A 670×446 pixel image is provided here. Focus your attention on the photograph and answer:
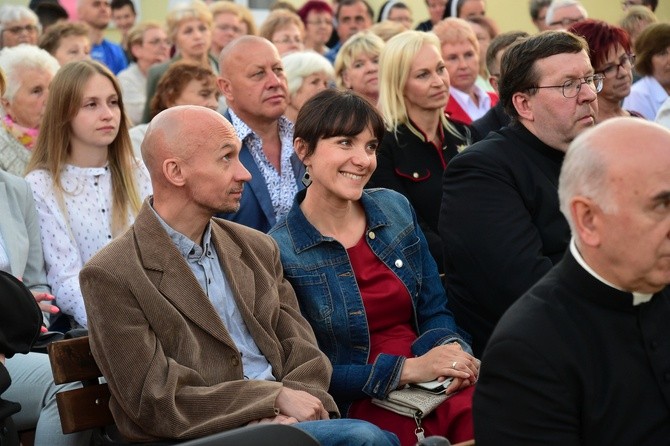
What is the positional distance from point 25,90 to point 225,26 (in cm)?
363

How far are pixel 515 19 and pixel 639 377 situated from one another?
38.6 feet

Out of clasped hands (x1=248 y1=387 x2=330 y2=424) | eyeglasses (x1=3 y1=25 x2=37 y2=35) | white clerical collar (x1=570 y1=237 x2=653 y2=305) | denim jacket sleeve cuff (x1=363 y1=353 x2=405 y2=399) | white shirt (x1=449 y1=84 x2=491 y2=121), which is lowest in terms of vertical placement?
denim jacket sleeve cuff (x1=363 y1=353 x2=405 y2=399)

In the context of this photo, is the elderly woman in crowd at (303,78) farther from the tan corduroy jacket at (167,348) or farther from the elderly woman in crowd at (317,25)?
the elderly woman in crowd at (317,25)

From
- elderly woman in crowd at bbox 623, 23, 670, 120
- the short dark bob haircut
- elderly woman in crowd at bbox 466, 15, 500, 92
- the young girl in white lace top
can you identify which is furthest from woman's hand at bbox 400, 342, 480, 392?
elderly woman in crowd at bbox 466, 15, 500, 92

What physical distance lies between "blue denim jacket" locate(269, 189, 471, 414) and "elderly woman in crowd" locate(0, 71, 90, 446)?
100 centimetres

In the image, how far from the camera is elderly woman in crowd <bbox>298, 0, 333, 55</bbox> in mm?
11109

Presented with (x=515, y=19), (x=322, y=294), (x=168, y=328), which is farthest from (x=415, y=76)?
(x=515, y=19)

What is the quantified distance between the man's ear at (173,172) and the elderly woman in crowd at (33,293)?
3.29 feet

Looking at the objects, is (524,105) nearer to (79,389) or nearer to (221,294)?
(221,294)

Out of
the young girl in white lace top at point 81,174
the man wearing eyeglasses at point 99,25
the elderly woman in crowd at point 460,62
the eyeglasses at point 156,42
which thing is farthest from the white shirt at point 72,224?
the man wearing eyeglasses at point 99,25

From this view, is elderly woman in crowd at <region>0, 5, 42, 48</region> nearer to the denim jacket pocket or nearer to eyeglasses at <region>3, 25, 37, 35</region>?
eyeglasses at <region>3, 25, 37, 35</region>

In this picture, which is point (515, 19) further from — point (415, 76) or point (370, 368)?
point (370, 368)

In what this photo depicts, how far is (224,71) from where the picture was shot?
241 inches

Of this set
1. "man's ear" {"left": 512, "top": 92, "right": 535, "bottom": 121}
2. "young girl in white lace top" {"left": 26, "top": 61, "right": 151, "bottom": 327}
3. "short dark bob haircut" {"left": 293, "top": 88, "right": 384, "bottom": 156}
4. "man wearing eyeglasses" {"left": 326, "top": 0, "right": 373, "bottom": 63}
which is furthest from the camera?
"man wearing eyeglasses" {"left": 326, "top": 0, "right": 373, "bottom": 63}
